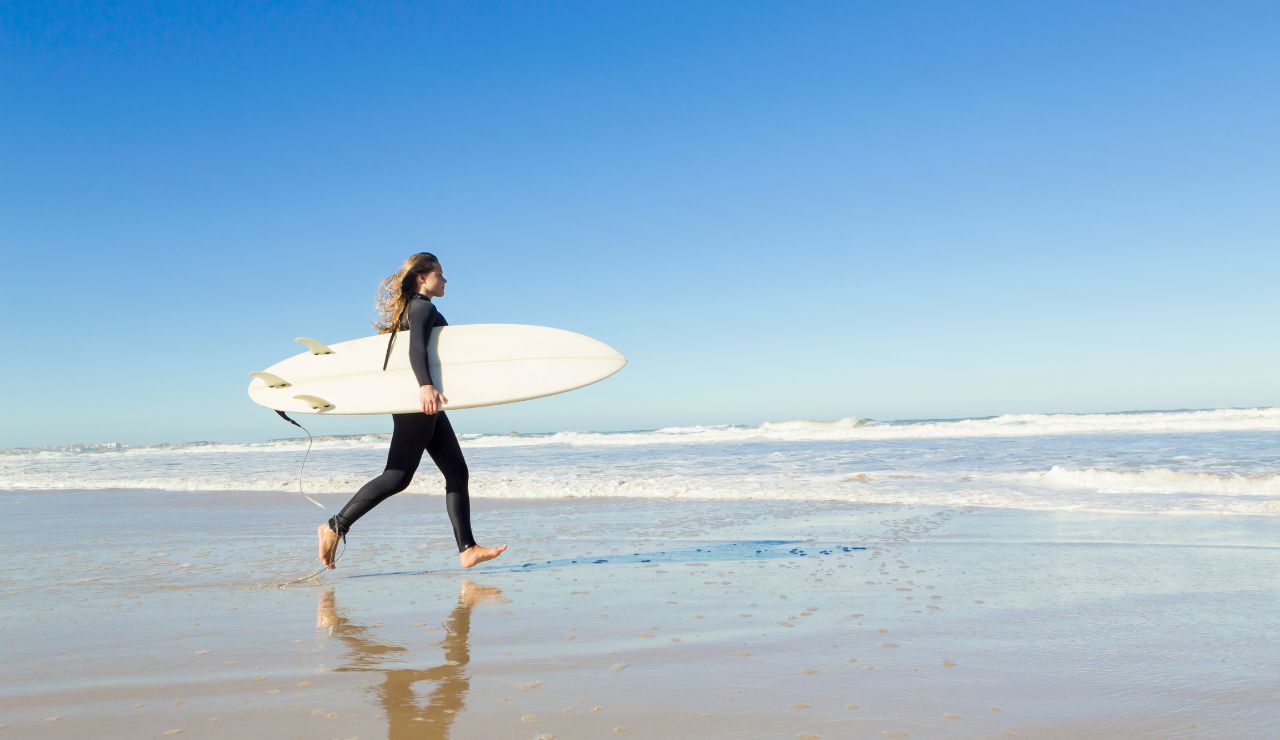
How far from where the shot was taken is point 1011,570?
4582 millimetres

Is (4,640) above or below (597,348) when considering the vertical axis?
below

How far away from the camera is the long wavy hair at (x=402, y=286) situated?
4.75m

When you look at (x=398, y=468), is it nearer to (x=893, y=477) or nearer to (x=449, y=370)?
(x=449, y=370)

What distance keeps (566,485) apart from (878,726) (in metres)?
8.62

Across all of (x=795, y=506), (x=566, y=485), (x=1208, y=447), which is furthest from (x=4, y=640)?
(x=1208, y=447)

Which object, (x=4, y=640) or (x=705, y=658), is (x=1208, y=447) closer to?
(x=705, y=658)

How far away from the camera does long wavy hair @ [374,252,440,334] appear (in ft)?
15.6

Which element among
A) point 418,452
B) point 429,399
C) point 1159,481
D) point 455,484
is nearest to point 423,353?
point 429,399

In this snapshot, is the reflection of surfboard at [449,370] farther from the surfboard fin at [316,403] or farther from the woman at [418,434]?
the woman at [418,434]

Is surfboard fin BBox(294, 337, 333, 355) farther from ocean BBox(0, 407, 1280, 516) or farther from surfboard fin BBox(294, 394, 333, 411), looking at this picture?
ocean BBox(0, 407, 1280, 516)

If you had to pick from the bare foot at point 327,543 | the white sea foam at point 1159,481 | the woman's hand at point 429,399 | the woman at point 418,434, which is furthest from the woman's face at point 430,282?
the white sea foam at point 1159,481

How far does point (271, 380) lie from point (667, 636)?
11.1 feet

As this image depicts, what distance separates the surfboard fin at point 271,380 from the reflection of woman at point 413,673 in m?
1.87

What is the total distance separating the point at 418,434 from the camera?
15.3 ft
